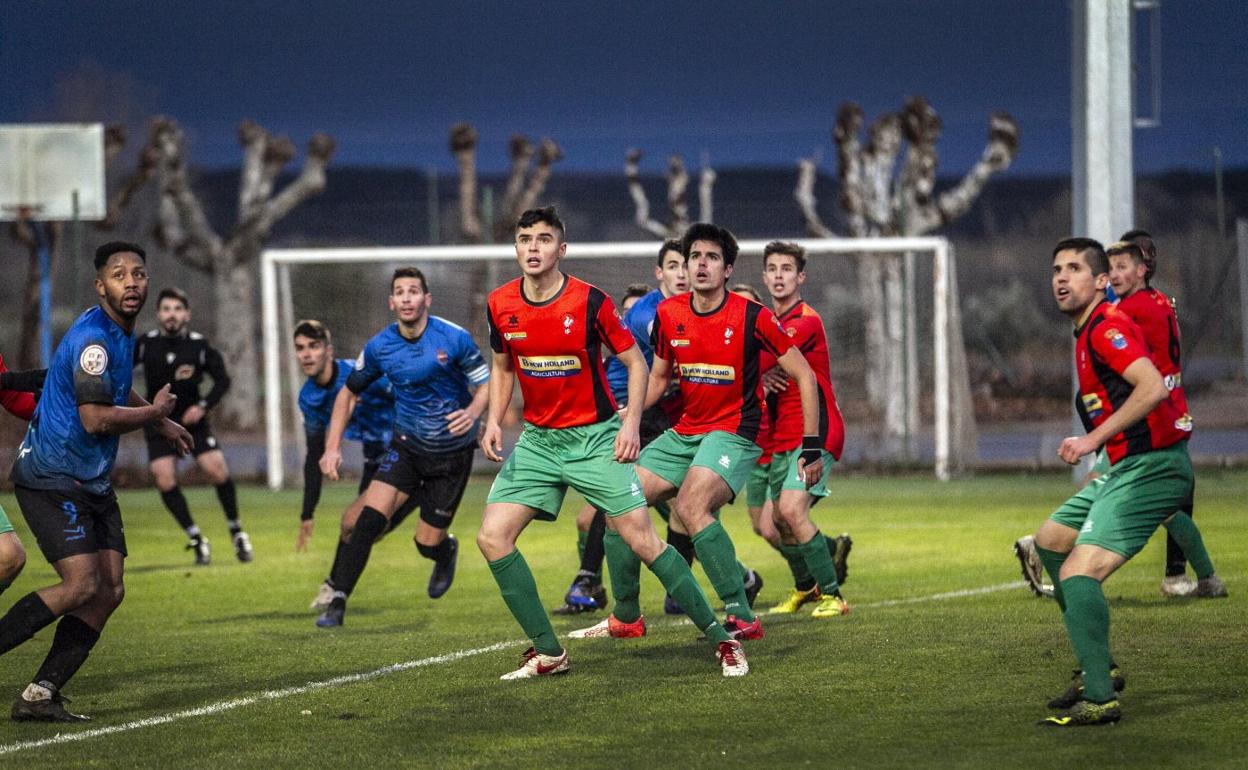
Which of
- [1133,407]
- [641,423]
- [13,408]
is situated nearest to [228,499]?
[641,423]

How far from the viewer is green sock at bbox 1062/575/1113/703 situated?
664cm

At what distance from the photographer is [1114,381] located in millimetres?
6930

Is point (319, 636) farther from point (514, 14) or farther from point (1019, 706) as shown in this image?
point (514, 14)

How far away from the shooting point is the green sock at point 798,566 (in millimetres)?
10008

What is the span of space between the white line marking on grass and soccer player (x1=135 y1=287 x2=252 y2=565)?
219 inches

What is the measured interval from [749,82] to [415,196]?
50.3 feet

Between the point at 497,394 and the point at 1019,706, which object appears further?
the point at 497,394

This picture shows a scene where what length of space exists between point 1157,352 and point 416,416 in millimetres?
4471

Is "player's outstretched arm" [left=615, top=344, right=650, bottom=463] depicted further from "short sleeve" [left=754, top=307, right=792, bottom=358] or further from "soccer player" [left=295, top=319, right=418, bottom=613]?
"soccer player" [left=295, top=319, right=418, bottom=613]

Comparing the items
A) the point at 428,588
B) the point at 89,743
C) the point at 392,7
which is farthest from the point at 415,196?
the point at 89,743

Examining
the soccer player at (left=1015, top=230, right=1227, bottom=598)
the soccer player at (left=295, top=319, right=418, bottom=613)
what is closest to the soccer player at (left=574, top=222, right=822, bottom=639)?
the soccer player at (left=1015, top=230, right=1227, bottom=598)

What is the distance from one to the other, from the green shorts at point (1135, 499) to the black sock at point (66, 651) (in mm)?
4218

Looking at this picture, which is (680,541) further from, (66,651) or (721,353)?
(66,651)

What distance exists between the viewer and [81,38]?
207 ft
